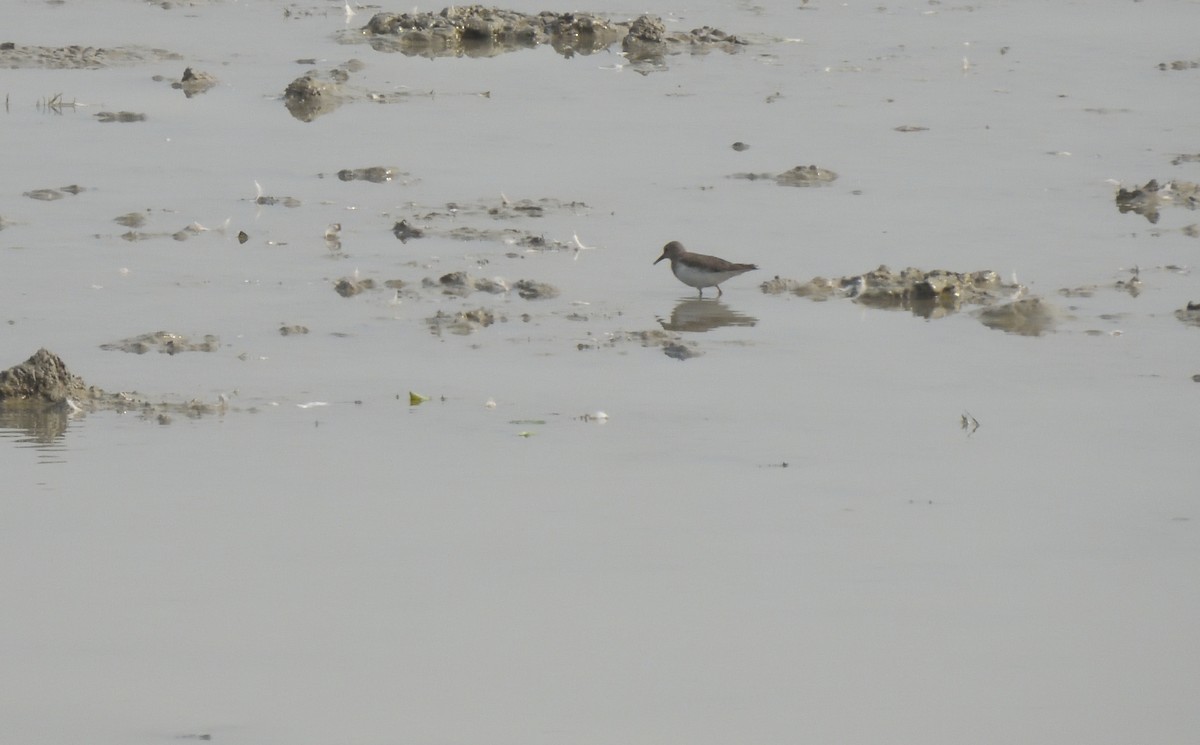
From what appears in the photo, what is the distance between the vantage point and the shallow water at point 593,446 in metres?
6.32

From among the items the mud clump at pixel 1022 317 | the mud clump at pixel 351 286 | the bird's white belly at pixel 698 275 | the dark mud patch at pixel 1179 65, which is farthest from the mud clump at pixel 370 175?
the dark mud patch at pixel 1179 65

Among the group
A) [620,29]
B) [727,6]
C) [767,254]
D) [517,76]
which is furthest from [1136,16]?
[767,254]

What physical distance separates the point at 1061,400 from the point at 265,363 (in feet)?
12.8

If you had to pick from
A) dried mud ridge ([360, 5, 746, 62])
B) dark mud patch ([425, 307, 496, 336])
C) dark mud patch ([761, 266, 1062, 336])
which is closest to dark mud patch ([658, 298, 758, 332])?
dark mud patch ([761, 266, 1062, 336])

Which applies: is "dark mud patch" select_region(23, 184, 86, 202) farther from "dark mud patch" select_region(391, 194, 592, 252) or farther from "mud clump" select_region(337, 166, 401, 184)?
"dark mud patch" select_region(391, 194, 592, 252)

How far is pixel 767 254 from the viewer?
41.7ft

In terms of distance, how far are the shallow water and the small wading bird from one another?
0.17m

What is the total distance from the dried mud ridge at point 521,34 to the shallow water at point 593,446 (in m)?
3.16

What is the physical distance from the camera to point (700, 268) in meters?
11.6

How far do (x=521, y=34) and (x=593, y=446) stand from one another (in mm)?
12678

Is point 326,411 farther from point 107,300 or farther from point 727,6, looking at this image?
point 727,6

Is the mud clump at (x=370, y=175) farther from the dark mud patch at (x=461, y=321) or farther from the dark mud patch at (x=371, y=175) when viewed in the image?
the dark mud patch at (x=461, y=321)

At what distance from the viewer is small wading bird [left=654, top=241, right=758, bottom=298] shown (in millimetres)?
11609

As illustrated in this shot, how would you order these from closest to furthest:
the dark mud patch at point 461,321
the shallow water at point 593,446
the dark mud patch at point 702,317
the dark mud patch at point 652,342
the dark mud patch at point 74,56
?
the shallow water at point 593,446 < the dark mud patch at point 652,342 < the dark mud patch at point 461,321 < the dark mud patch at point 702,317 < the dark mud patch at point 74,56
